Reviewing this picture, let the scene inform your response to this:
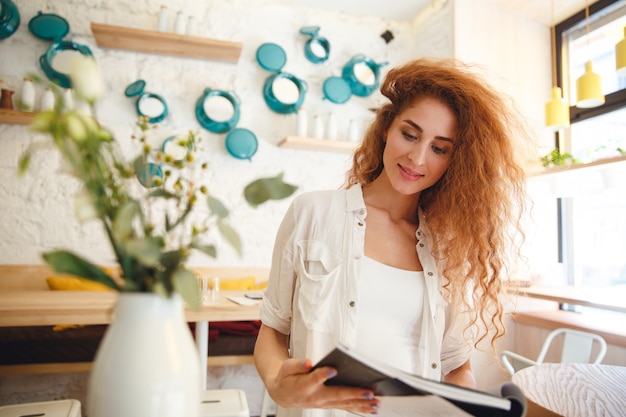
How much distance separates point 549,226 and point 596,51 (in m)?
1.28

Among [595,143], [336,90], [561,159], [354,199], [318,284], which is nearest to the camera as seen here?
[318,284]

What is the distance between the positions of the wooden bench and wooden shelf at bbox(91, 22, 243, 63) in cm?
155

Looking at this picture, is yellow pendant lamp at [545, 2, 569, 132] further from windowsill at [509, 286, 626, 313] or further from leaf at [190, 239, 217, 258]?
leaf at [190, 239, 217, 258]

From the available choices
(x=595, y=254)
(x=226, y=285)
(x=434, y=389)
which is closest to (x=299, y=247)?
(x=434, y=389)

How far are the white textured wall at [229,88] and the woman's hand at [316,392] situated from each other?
2.47 m

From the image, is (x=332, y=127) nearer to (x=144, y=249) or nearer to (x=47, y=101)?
(x=47, y=101)

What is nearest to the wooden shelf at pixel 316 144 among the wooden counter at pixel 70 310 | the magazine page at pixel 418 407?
the wooden counter at pixel 70 310

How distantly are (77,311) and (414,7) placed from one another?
326cm

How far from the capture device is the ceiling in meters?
3.25

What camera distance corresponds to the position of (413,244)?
1325 millimetres

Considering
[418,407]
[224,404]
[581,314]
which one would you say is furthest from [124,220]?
[581,314]

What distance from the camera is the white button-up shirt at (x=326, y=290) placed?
3.74 ft

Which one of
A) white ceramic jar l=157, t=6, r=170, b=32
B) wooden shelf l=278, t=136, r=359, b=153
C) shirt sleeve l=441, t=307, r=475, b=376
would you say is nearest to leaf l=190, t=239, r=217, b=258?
shirt sleeve l=441, t=307, r=475, b=376

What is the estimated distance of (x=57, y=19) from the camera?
305 cm
